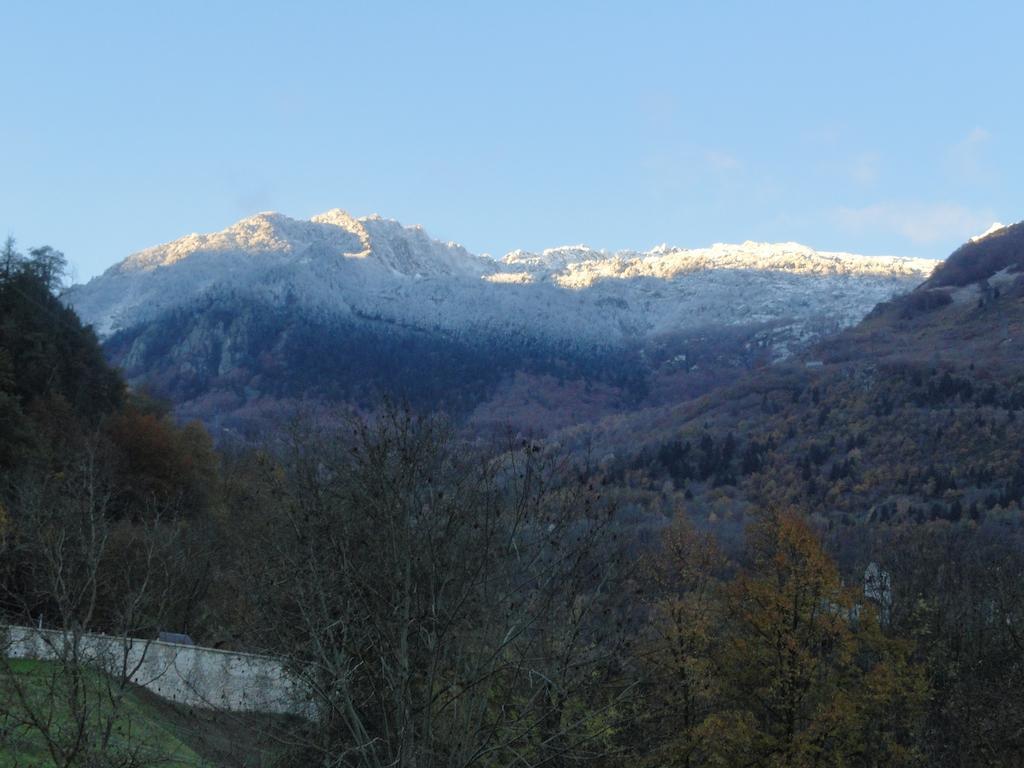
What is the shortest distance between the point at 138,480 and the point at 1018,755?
138 feet

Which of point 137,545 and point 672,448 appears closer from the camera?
point 137,545

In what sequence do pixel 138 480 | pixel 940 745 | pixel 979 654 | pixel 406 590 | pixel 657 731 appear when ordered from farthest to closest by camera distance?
pixel 138 480 < pixel 979 654 < pixel 940 745 < pixel 657 731 < pixel 406 590

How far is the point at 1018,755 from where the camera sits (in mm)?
28500

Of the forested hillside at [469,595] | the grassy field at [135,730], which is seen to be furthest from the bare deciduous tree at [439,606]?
the grassy field at [135,730]

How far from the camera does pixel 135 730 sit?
27.6 m

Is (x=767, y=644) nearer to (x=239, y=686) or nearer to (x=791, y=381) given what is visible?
(x=239, y=686)

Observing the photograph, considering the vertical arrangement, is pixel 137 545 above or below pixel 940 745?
Result: above

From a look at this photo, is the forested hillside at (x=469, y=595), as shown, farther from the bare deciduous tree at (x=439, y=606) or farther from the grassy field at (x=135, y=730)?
the grassy field at (x=135, y=730)

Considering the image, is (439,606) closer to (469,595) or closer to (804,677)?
(469,595)

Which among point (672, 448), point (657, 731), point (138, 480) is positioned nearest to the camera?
point (657, 731)

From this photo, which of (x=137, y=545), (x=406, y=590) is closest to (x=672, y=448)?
(x=137, y=545)

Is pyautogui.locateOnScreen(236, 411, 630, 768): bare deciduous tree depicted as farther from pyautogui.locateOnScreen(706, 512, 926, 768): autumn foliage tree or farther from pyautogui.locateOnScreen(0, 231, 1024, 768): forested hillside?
pyautogui.locateOnScreen(706, 512, 926, 768): autumn foliage tree

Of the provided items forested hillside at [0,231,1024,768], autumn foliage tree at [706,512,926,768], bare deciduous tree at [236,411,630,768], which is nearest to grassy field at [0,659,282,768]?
forested hillside at [0,231,1024,768]

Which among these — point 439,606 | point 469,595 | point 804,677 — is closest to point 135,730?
point 469,595
